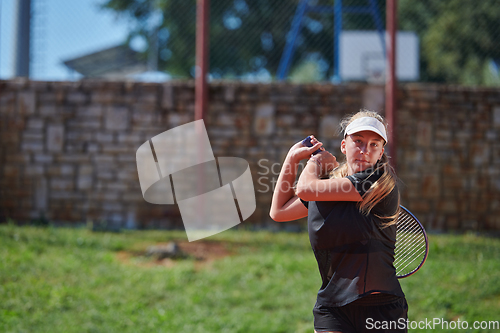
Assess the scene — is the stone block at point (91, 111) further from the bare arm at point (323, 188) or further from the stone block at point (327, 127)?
the bare arm at point (323, 188)

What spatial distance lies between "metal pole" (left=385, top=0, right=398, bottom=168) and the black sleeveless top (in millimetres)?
4424

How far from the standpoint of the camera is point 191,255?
16.3ft

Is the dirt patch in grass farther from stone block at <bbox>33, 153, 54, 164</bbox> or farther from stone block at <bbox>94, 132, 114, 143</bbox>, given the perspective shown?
stone block at <bbox>33, 153, 54, 164</bbox>

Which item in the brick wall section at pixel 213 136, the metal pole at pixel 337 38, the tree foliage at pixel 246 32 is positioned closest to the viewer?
the brick wall section at pixel 213 136

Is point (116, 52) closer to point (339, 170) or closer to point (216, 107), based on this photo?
point (216, 107)

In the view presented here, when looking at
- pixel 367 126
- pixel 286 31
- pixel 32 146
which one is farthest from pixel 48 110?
pixel 367 126

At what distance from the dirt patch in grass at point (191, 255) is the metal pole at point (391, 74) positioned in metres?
2.62

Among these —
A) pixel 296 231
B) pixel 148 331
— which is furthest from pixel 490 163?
pixel 148 331

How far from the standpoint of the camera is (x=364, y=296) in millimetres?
1711

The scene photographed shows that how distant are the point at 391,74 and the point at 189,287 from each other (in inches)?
156

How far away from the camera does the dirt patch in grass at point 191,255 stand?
4.79 m

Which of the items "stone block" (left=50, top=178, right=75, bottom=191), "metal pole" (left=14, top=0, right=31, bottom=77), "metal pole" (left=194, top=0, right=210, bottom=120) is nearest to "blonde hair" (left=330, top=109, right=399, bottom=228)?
"metal pole" (left=194, top=0, right=210, bottom=120)

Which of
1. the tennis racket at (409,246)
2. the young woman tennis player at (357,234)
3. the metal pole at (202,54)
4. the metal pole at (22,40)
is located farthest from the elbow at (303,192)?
the metal pole at (22,40)

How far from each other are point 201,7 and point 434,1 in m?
4.67
